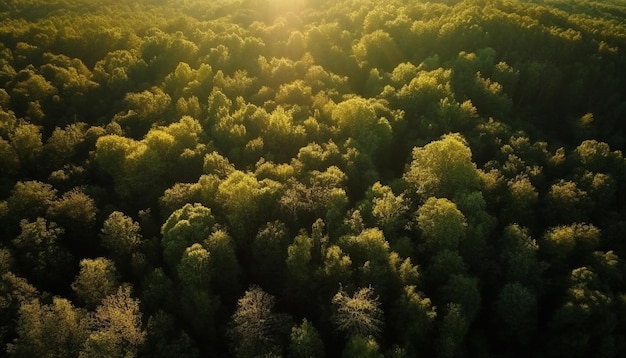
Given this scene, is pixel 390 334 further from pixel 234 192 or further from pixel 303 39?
pixel 303 39

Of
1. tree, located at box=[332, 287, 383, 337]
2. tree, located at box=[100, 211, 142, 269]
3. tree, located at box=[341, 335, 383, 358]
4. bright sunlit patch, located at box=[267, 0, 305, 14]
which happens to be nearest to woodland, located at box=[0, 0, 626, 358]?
tree, located at box=[341, 335, 383, 358]

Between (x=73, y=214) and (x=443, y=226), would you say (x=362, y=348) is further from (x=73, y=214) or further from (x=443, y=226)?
(x=73, y=214)

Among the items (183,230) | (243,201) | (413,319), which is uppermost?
(243,201)

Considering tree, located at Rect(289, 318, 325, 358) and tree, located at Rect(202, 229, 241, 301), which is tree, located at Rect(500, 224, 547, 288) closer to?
tree, located at Rect(289, 318, 325, 358)

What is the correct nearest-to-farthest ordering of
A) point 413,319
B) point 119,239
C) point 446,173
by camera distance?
1. point 413,319
2. point 119,239
3. point 446,173

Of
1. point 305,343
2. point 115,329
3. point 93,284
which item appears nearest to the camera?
point 305,343

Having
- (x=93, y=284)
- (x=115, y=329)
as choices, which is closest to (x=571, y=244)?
(x=115, y=329)

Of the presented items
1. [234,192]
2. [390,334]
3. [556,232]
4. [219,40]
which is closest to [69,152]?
[234,192]

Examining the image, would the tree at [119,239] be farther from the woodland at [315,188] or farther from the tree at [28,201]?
the tree at [28,201]

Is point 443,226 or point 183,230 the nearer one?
point 183,230
